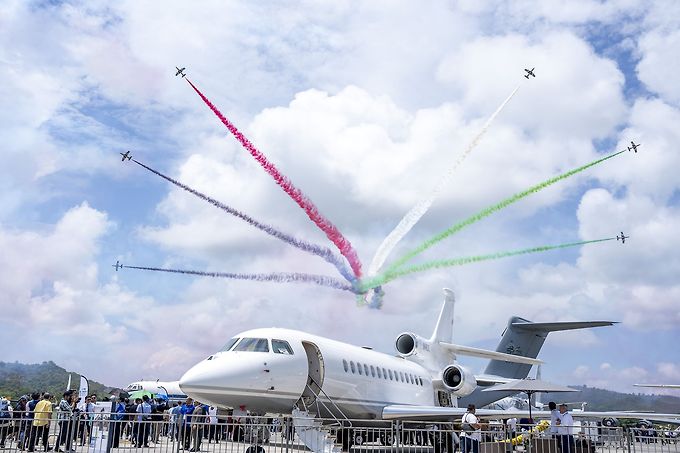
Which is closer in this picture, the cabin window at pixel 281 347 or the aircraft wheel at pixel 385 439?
the aircraft wheel at pixel 385 439

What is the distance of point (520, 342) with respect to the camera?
123 ft

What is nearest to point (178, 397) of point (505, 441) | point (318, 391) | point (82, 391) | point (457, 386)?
point (82, 391)

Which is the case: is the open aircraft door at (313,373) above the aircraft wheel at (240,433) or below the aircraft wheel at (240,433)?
above

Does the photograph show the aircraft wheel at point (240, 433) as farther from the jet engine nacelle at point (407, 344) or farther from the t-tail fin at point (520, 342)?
the t-tail fin at point (520, 342)

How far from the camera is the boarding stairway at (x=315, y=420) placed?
61.3 feet

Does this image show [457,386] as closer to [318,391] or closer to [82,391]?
[318,391]

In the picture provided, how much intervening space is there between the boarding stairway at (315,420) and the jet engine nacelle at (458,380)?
902 cm

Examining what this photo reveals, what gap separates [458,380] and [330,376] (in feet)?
34.5

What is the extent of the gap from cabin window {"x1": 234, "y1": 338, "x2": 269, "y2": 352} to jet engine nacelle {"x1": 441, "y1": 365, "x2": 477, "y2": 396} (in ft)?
43.7

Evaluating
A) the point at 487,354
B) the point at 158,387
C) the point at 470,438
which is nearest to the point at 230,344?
the point at 470,438

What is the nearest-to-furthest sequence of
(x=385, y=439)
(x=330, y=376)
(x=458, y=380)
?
(x=385, y=439) → (x=330, y=376) → (x=458, y=380)

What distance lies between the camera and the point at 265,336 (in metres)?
20.9

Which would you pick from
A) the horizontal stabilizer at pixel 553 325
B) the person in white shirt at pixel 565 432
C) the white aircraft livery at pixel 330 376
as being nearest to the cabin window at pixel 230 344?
the white aircraft livery at pixel 330 376

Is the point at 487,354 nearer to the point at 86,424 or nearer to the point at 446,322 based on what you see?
the point at 446,322
